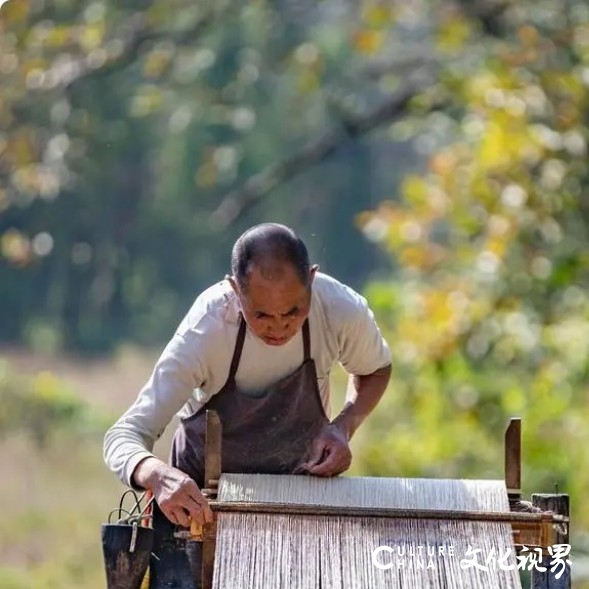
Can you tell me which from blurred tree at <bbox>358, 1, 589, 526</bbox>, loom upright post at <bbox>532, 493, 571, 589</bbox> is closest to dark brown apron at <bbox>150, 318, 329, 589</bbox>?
loom upright post at <bbox>532, 493, 571, 589</bbox>

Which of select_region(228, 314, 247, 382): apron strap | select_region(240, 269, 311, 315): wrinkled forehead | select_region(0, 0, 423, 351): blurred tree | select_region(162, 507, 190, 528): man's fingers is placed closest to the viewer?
select_region(162, 507, 190, 528): man's fingers

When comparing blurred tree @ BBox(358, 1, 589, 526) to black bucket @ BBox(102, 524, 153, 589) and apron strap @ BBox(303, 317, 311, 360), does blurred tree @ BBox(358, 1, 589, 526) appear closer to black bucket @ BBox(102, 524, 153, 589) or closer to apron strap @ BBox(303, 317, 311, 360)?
apron strap @ BBox(303, 317, 311, 360)

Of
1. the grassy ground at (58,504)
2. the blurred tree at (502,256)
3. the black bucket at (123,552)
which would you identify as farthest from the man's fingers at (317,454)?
the blurred tree at (502,256)

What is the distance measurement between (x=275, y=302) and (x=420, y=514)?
707mm

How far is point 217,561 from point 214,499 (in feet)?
0.90

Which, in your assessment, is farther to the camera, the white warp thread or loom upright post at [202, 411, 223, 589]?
loom upright post at [202, 411, 223, 589]

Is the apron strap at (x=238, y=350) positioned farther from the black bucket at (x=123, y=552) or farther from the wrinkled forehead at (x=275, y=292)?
the black bucket at (x=123, y=552)

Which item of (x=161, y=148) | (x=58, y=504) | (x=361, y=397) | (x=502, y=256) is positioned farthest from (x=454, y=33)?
(x=161, y=148)

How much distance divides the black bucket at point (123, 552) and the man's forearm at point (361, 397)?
828 mm

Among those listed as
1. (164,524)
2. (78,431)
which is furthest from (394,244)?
(164,524)

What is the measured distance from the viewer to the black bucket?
4.14 m

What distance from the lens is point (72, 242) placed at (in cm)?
2184

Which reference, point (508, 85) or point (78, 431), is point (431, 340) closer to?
point (508, 85)

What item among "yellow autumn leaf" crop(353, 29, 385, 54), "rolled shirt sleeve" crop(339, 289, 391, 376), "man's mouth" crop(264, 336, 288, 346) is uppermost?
"yellow autumn leaf" crop(353, 29, 385, 54)
